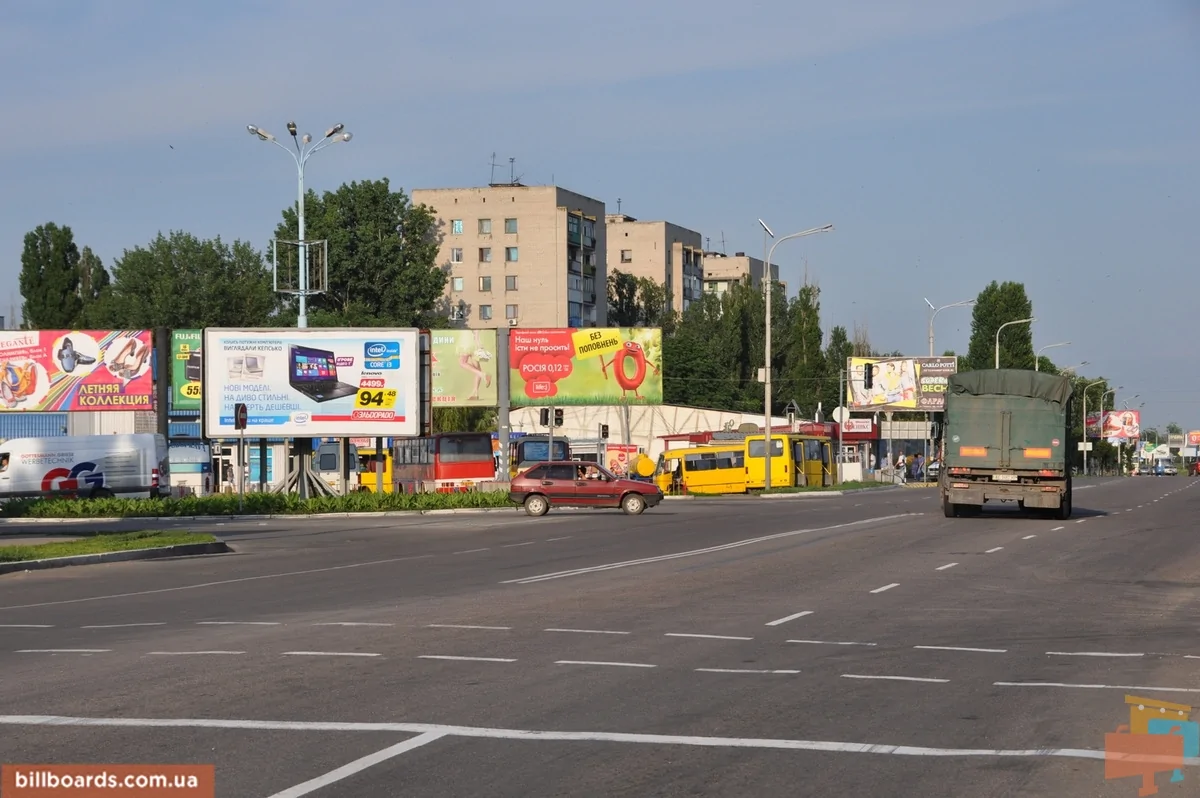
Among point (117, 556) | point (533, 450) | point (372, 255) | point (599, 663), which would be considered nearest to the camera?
point (599, 663)

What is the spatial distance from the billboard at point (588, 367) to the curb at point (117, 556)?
32676 millimetres

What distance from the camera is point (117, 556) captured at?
24562 mm

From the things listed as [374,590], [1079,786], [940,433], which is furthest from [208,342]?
[1079,786]

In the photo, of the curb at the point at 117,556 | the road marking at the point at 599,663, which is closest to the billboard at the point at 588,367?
the curb at the point at 117,556

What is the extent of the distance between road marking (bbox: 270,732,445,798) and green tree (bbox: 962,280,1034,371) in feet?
390

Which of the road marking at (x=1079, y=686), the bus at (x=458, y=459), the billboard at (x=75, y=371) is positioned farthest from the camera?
the bus at (x=458, y=459)

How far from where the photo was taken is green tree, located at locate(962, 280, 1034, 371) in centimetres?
12231

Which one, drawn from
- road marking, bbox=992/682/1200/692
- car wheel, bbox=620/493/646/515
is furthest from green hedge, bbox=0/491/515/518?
road marking, bbox=992/682/1200/692

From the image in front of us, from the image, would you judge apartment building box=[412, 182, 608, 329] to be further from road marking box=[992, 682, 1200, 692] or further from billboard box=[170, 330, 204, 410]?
road marking box=[992, 682, 1200, 692]

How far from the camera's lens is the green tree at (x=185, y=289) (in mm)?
94625

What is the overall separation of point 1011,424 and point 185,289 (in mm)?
73332

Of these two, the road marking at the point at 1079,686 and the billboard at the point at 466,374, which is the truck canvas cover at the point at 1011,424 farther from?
the billboard at the point at 466,374

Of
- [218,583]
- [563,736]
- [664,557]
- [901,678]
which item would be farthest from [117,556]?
[563,736]

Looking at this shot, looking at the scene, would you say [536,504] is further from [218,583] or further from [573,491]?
[218,583]
